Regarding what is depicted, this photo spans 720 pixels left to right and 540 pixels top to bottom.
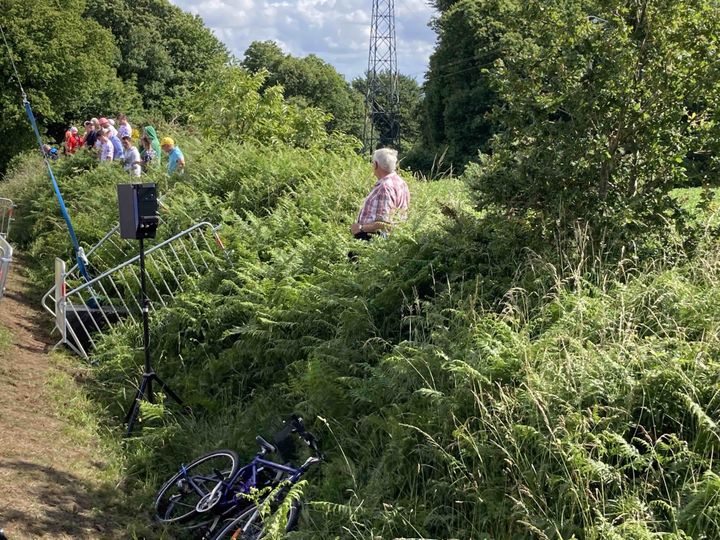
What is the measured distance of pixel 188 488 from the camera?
6.43 meters

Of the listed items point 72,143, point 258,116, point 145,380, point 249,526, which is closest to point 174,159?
point 258,116

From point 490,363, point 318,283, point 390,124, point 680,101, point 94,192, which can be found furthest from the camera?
point 390,124

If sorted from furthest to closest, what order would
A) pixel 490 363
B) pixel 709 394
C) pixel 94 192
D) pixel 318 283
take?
1. pixel 94 192
2. pixel 318 283
3. pixel 490 363
4. pixel 709 394

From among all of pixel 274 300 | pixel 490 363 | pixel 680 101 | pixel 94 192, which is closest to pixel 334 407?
pixel 490 363

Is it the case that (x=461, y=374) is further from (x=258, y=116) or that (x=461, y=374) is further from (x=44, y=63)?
(x=44, y=63)

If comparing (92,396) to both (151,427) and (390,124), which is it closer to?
(151,427)

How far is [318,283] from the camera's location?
336 inches

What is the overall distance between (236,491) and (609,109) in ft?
13.6

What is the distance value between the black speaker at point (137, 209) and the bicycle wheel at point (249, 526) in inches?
132

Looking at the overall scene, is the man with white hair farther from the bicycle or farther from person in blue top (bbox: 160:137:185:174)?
person in blue top (bbox: 160:137:185:174)

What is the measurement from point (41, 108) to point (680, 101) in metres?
38.6

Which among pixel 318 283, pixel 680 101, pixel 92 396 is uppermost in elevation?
pixel 680 101

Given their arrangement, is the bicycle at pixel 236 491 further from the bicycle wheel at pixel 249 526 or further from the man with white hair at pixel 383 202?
the man with white hair at pixel 383 202

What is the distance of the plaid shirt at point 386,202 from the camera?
850cm
